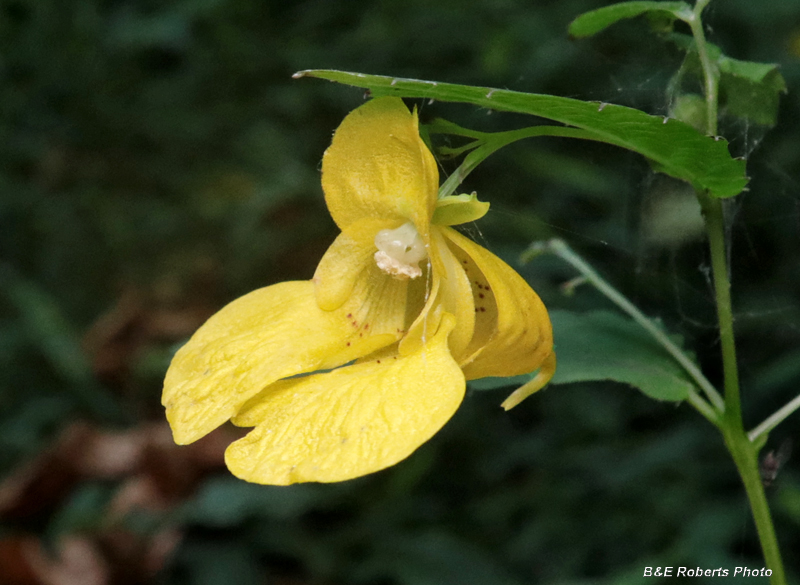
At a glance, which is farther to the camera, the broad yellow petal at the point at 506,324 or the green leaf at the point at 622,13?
the green leaf at the point at 622,13

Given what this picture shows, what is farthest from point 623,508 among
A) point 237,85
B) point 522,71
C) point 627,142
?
point 237,85

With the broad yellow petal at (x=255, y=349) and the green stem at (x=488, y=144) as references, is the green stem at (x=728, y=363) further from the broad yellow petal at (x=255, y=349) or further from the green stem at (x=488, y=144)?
the broad yellow petal at (x=255, y=349)

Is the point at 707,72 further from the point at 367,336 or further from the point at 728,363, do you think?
the point at 367,336

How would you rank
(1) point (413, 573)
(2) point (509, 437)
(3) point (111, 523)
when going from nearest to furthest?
1. (1) point (413, 573)
2. (3) point (111, 523)
3. (2) point (509, 437)

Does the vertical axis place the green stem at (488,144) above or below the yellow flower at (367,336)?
above

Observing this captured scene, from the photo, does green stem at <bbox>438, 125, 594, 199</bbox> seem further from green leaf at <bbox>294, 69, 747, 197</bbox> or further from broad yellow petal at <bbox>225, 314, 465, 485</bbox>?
broad yellow petal at <bbox>225, 314, 465, 485</bbox>

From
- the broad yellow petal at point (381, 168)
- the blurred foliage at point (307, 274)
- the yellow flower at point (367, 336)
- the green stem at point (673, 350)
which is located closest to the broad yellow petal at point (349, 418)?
the yellow flower at point (367, 336)

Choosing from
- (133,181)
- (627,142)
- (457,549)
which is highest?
(627,142)

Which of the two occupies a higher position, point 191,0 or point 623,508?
point 191,0

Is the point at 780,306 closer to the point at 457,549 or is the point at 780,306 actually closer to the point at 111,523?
the point at 457,549
